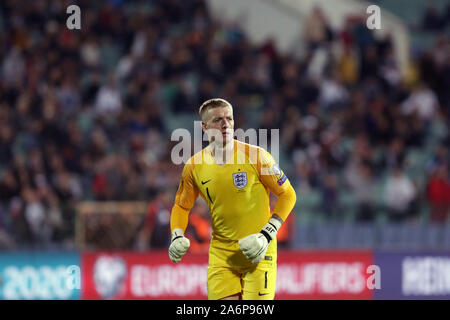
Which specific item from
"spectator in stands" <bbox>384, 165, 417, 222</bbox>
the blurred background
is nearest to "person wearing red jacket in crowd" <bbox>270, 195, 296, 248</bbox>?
the blurred background

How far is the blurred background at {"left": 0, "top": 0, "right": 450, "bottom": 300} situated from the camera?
14555 millimetres

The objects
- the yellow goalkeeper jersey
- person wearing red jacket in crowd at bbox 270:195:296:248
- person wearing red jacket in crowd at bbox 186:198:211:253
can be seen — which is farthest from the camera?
person wearing red jacket in crowd at bbox 270:195:296:248

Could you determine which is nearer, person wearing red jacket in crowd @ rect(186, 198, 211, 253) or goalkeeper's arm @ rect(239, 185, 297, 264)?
goalkeeper's arm @ rect(239, 185, 297, 264)

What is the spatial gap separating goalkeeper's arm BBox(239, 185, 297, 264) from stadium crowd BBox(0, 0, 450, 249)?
8317 millimetres

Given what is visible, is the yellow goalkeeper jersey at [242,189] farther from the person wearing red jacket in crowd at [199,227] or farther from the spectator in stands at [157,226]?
the spectator in stands at [157,226]

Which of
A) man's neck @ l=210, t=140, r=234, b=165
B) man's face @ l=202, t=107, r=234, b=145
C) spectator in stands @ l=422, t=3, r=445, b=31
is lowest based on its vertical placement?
man's neck @ l=210, t=140, r=234, b=165

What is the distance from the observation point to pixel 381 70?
18.3 metres

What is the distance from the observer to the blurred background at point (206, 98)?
14.6 m

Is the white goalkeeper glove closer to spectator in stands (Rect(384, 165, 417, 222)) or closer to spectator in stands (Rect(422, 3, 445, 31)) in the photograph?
spectator in stands (Rect(384, 165, 417, 222))

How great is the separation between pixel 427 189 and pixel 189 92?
5823mm

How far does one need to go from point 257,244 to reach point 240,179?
2.11ft

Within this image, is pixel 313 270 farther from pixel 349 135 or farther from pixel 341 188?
pixel 349 135

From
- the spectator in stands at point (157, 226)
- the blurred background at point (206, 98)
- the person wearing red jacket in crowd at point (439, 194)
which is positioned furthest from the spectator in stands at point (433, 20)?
the spectator in stands at point (157, 226)

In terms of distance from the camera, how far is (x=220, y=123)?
20.7ft
